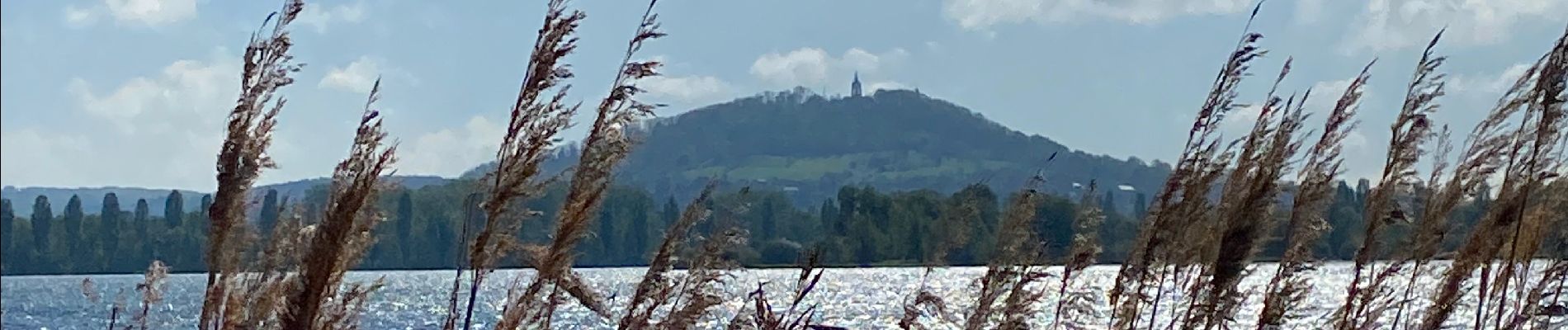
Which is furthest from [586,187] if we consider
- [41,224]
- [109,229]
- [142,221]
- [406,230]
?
[406,230]

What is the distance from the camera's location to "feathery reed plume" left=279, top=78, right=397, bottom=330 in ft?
14.2

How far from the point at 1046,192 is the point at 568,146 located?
2.12 meters

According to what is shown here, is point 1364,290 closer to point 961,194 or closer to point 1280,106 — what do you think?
point 1280,106

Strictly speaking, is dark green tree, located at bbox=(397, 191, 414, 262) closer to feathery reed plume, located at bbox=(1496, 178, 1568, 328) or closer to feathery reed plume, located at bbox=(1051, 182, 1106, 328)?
feathery reed plume, located at bbox=(1051, 182, 1106, 328)

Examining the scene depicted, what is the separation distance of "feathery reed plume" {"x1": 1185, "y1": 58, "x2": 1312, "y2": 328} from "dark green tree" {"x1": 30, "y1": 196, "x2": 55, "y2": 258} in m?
9.80

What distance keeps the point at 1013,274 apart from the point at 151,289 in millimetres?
3019

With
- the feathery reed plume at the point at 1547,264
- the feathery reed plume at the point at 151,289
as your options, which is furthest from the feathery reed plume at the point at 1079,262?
the feathery reed plume at the point at 151,289

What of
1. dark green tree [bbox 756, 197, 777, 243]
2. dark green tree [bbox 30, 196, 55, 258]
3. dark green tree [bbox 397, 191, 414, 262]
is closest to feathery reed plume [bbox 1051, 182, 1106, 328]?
dark green tree [bbox 30, 196, 55, 258]

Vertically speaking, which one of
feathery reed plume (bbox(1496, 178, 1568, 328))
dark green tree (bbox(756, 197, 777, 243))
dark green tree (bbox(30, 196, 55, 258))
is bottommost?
feathery reed plume (bbox(1496, 178, 1568, 328))

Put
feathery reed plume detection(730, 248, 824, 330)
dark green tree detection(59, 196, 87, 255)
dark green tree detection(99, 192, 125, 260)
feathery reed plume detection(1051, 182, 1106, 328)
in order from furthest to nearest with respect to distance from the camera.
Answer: dark green tree detection(59, 196, 87, 255)
dark green tree detection(99, 192, 125, 260)
feathery reed plume detection(1051, 182, 1106, 328)
feathery reed plume detection(730, 248, 824, 330)

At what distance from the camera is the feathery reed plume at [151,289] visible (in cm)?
579

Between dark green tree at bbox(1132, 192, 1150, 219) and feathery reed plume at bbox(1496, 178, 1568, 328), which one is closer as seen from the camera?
feathery reed plume at bbox(1496, 178, 1568, 328)

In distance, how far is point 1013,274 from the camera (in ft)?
18.3

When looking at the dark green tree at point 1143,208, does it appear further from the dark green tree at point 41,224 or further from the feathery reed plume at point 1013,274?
the dark green tree at point 41,224
